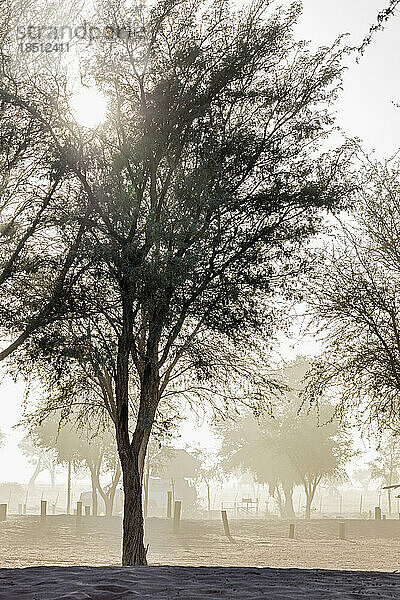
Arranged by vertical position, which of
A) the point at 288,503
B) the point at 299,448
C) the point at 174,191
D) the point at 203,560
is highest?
the point at 174,191

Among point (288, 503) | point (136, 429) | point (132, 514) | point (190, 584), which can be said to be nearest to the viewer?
point (190, 584)

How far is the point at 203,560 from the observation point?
25.9 m

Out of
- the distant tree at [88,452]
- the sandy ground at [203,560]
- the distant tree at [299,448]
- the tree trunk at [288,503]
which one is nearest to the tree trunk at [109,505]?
the distant tree at [88,452]

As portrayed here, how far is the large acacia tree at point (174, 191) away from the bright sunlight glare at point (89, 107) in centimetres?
23

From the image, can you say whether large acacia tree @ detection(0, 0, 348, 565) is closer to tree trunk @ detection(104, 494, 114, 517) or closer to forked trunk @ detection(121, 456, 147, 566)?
forked trunk @ detection(121, 456, 147, 566)

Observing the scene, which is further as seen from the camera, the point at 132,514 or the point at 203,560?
the point at 203,560

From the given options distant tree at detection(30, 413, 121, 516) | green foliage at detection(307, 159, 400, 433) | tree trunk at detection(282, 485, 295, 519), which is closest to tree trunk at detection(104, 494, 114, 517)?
distant tree at detection(30, 413, 121, 516)

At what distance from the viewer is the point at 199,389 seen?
61.7ft

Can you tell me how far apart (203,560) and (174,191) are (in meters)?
15.2

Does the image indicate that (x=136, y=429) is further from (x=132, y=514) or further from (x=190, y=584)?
→ (x=190, y=584)

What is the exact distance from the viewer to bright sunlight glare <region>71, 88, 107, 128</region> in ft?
54.3

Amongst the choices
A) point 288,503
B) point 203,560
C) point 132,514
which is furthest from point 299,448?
point 132,514

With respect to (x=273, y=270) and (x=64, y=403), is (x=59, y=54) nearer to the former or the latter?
(x=273, y=270)

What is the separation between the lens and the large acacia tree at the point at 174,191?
50.8 feet
